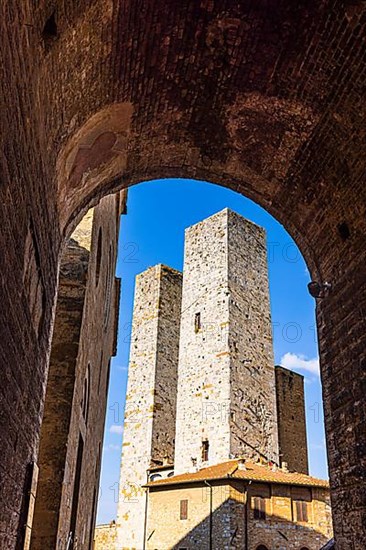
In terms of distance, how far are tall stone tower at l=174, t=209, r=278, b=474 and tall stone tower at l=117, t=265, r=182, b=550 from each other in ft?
9.42

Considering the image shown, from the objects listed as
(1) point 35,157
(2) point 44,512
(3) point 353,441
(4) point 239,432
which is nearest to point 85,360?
(2) point 44,512

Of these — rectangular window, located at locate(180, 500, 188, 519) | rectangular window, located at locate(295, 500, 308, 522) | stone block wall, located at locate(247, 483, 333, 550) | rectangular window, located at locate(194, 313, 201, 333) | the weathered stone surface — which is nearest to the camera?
the weathered stone surface

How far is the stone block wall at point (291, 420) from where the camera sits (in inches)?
990

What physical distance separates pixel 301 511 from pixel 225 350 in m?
6.20

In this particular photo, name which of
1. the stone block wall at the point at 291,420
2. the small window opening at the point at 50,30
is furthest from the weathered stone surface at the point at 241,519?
the small window opening at the point at 50,30

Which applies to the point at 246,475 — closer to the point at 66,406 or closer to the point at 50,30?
the point at 66,406

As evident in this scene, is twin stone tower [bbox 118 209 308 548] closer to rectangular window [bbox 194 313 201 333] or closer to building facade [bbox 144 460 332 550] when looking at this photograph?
rectangular window [bbox 194 313 201 333]

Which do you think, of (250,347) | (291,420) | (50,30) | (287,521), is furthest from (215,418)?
(50,30)

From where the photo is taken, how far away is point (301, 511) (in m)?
18.5

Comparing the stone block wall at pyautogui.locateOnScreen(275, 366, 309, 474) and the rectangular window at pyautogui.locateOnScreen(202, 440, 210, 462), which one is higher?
the stone block wall at pyautogui.locateOnScreen(275, 366, 309, 474)

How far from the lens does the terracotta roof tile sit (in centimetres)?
1748

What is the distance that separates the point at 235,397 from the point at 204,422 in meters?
1.51

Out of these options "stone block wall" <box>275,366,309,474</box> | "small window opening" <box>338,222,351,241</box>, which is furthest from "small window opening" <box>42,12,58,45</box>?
"stone block wall" <box>275,366,309,474</box>

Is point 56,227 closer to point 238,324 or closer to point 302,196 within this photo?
point 302,196
